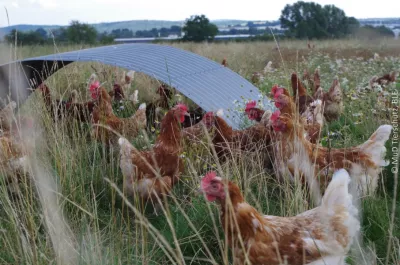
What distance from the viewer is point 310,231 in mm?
2418

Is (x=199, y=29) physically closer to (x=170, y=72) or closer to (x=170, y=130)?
(x=170, y=72)

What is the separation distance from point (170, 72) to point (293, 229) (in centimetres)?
324

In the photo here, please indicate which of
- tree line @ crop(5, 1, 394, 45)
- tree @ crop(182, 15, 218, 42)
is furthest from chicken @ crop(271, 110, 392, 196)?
tree @ crop(182, 15, 218, 42)

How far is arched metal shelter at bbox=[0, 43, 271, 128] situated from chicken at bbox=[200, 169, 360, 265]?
219cm

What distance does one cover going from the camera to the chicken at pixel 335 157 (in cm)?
329

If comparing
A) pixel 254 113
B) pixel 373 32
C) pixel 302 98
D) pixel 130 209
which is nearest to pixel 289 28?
pixel 373 32

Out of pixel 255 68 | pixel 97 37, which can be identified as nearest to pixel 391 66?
pixel 255 68

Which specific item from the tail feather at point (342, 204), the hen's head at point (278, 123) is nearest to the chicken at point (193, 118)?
the hen's head at point (278, 123)

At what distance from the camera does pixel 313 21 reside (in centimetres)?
2602

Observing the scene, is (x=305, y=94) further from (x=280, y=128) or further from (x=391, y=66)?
(x=391, y=66)

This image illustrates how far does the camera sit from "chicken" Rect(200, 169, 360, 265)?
7.65 feet

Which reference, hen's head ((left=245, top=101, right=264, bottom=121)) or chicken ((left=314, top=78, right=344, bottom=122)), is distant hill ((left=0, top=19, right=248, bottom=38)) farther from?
chicken ((left=314, top=78, right=344, bottom=122))

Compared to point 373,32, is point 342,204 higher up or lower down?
lower down

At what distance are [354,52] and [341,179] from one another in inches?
503
